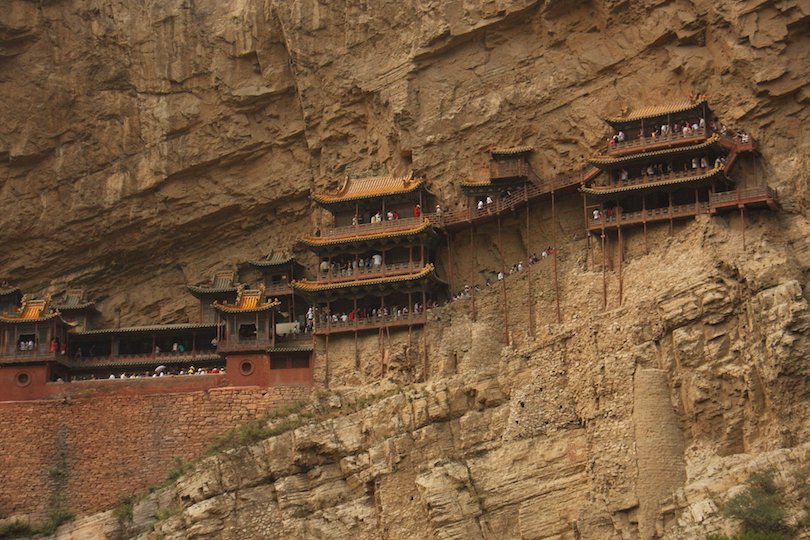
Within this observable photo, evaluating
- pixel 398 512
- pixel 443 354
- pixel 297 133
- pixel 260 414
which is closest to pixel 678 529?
pixel 398 512

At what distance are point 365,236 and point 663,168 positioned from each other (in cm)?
1194

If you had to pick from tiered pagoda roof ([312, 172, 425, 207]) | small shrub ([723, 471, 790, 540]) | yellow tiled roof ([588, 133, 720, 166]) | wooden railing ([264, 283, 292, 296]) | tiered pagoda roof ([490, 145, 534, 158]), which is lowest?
small shrub ([723, 471, 790, 540])

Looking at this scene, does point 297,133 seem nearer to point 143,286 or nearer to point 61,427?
point 143,286

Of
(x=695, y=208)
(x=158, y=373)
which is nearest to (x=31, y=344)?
(x=158, y=373)

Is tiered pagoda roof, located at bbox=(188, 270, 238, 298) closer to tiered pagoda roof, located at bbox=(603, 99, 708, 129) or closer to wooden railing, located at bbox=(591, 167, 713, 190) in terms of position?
wooden railing, located at bbox=(591, 167, 713, 190)

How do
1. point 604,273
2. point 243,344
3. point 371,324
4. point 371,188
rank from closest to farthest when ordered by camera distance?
point 604,273
point 371,324
point 243,344
point 371,188

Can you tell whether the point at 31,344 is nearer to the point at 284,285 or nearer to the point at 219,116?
the point at 284,285

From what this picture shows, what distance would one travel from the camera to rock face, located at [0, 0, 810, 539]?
162 feet

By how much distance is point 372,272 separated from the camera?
2426 inches

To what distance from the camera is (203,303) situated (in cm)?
6644

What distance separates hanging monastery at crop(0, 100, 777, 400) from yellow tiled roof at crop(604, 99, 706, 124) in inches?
2.9

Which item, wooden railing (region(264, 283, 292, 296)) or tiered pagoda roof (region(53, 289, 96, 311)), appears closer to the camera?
wooden railing (region(264, 283, 292, 296))

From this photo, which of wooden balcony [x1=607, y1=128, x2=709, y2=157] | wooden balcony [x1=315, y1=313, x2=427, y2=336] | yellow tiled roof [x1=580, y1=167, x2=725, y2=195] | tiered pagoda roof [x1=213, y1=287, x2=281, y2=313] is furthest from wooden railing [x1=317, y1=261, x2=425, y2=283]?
wooden balcony [x1=607, y1=128, x2=709, y2=157]

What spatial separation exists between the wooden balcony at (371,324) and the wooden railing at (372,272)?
2095 mm
